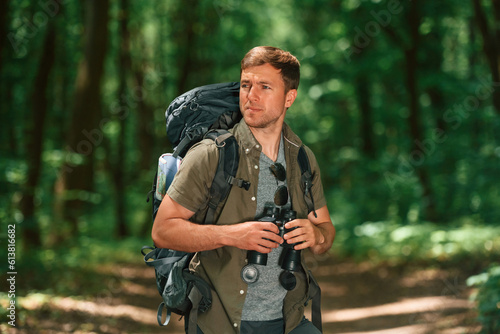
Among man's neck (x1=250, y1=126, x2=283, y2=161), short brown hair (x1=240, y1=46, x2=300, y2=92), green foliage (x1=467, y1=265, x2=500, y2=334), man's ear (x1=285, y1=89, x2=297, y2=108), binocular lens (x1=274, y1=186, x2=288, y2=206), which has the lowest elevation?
green foliage (x1=467, y1=265, x2=500, y2=334)

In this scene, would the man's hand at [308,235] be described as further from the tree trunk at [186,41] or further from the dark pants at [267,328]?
the tree trunk at [186,41]

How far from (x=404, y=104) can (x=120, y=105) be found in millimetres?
10277

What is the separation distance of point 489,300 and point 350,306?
3.72 m

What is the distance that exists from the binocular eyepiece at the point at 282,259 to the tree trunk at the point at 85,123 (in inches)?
335

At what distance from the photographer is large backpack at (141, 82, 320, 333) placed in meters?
2.65

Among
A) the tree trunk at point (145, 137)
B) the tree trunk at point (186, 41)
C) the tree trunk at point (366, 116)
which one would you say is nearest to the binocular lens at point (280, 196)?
the tree trunk at point (366, 116)

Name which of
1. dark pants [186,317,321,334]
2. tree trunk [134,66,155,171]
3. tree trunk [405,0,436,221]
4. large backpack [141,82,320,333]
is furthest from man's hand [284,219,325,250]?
tree trunk [134,66,155,171]

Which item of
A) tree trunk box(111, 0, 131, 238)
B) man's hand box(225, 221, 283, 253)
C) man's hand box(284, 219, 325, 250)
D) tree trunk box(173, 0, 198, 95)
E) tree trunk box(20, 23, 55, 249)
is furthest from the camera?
tree trunk box(173, 0, 198, 95)

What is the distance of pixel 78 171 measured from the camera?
1129 centimetres

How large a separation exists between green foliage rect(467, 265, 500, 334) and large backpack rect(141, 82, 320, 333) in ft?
13.1

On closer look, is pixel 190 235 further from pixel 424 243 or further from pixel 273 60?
pixel 424 243

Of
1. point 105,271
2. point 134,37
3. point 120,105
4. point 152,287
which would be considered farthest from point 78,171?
point 134,37

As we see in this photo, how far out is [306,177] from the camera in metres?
2.91

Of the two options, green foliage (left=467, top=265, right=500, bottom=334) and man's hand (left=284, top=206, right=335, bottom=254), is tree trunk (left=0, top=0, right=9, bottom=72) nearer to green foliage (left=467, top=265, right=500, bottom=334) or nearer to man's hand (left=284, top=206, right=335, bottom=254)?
man's hand (left=284, top=206, right=335, bottom=254)
